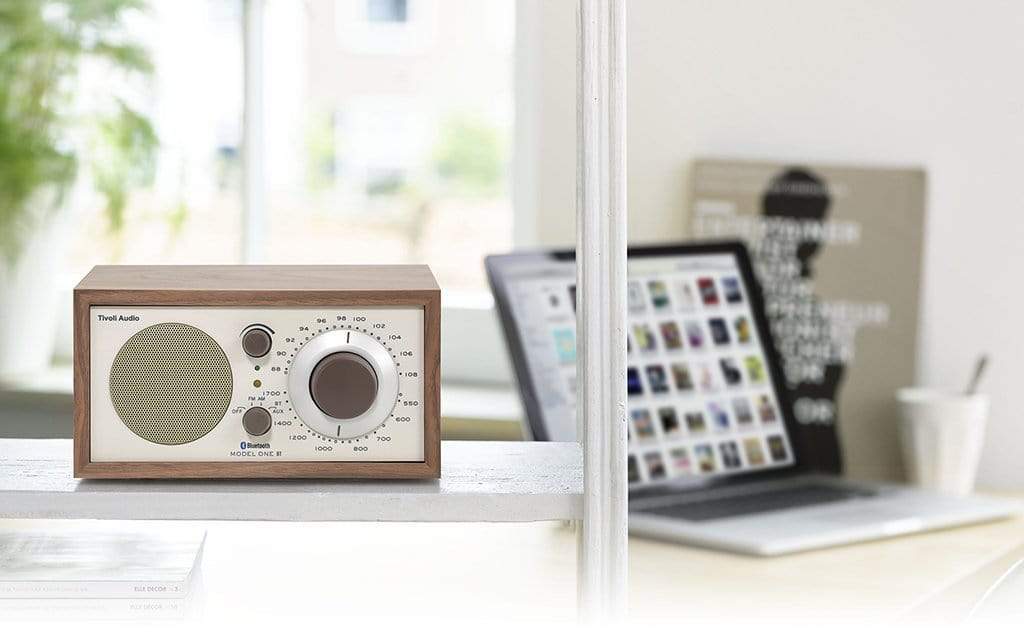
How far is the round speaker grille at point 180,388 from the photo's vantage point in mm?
874

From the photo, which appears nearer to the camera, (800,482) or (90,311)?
(90,311)

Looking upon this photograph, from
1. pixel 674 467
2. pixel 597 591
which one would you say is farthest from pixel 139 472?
pixel 674 467

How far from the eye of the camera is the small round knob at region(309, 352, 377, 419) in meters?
0.86


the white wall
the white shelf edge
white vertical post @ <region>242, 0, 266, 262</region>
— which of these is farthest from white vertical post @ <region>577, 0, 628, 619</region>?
white vertical post @ <region>242, 0, 266, 262</region>

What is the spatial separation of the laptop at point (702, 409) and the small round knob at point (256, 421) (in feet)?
2.44

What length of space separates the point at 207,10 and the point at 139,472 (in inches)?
69.4

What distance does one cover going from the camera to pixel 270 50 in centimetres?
247

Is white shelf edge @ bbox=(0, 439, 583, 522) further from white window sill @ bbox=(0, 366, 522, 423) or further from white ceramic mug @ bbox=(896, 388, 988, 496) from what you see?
white window sill @ bbox=(0, 366, 522, 423)

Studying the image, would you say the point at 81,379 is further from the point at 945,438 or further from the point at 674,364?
the point at 945,438

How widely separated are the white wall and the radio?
1193 mm

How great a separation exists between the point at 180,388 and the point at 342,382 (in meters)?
0.10

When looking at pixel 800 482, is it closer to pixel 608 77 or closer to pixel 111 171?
pixel 608 77

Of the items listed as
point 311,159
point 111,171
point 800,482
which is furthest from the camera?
point 311,159

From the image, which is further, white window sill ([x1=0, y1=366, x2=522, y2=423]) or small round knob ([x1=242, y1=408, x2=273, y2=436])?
white window sill ([x1=0, y1=366, x2=522, y2=423])
